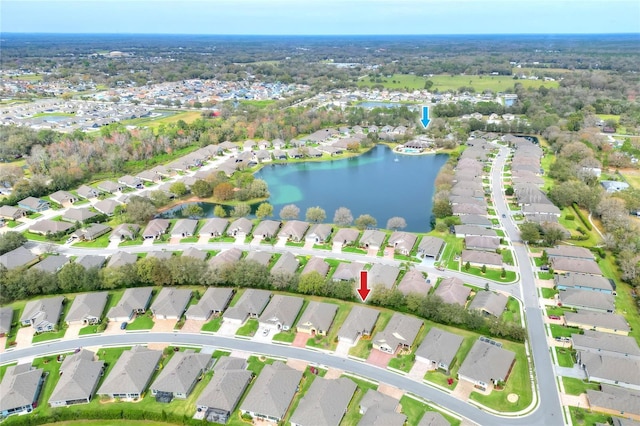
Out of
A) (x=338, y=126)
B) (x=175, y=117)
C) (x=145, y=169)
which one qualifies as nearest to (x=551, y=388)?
(x=145, y=169)

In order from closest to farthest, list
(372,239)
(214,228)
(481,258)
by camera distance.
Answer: (481,258), (372,239), (214,228)

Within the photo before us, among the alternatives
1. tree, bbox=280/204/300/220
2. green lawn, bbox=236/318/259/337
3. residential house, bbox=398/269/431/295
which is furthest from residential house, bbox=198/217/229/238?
residential house, bbox=398/269/431/295

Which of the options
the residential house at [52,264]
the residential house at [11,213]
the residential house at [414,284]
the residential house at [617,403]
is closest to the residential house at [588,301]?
the residential house at [617,403]

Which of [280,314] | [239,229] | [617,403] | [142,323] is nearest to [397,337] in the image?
[280,314]

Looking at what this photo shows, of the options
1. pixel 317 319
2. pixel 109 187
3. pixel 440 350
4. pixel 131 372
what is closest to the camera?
pixel 131 372

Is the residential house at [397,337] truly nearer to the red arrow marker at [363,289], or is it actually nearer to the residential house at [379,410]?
the residential house at [379,410]

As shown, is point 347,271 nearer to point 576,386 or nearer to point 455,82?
point 576,386
